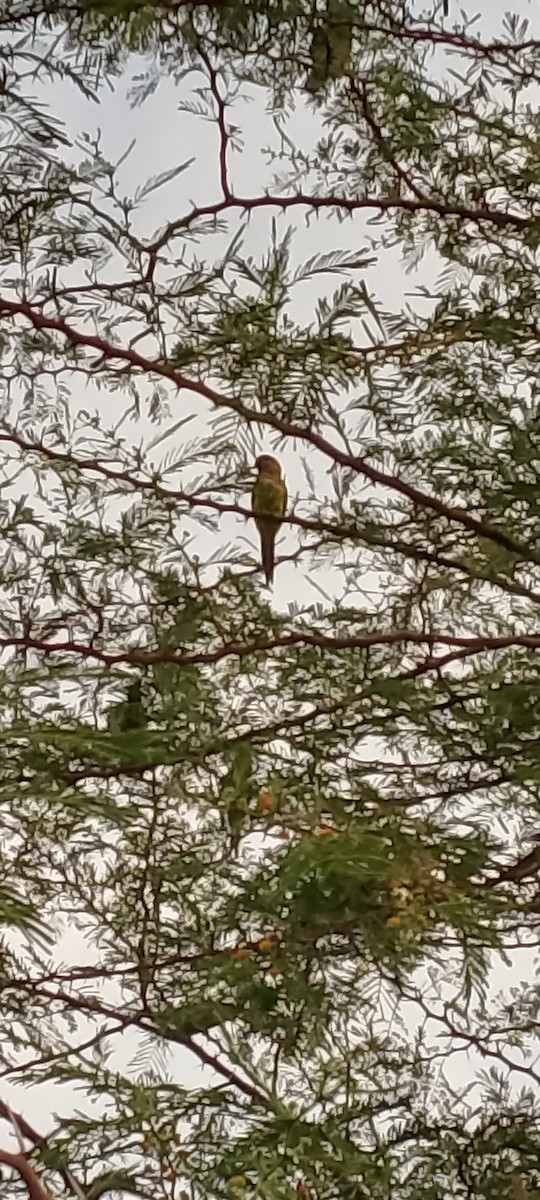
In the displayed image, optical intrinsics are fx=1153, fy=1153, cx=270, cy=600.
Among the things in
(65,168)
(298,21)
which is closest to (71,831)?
(65,168)

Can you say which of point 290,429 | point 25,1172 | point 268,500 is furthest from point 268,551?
point 25,1172

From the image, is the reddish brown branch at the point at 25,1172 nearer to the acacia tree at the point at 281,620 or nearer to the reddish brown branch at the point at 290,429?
the acacia tree at the point at 281,620

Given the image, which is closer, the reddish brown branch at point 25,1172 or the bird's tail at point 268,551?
the reddish brown branch at point 25,1172

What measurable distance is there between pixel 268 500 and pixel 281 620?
0.24ft

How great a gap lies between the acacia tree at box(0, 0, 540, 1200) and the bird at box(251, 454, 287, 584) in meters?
0.01

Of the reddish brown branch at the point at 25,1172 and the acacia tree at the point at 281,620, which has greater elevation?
the acacia tree at the point at 281,620

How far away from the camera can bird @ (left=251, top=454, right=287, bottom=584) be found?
67cm

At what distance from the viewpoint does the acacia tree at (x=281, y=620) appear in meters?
0.58

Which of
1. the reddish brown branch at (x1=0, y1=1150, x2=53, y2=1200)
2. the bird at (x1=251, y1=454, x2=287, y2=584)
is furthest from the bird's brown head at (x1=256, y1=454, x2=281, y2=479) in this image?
the reddish brown branch at (x1=0, y1=1150, x2=53, y2=1200)

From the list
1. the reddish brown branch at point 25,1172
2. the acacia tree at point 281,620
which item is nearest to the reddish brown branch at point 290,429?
the acacia tree at point 281,620

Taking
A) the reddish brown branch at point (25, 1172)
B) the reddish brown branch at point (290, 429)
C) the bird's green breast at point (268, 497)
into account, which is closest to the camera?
the reddish brown branch at point (25, 1172)

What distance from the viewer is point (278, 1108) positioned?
511mm

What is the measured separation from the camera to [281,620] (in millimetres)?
659

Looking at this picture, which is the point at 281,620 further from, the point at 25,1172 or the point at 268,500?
the point at 25,1172
